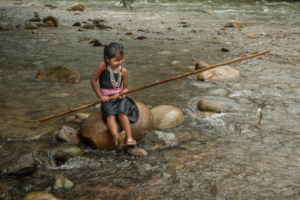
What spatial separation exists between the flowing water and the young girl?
35cm

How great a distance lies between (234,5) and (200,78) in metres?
18.2

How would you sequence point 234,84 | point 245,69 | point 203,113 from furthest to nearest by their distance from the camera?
point 245,69 → point 234,84 → point 203,113

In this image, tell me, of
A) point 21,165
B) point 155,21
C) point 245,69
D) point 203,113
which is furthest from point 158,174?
point 155,21

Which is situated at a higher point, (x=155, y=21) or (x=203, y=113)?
(x=155, y=21)

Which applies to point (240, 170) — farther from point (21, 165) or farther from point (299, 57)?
point (299, 57)

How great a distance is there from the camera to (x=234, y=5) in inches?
886

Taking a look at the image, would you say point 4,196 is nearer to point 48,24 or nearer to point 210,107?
point 210,107

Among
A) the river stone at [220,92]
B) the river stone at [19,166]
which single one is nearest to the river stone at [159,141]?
the river stone at [19,166]

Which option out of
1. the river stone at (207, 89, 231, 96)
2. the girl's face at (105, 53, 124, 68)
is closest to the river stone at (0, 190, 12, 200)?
the girl's face at (105, 53, 124, 68)

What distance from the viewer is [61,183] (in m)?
2.93

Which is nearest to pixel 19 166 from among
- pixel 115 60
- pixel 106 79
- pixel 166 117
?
pixel 106 79

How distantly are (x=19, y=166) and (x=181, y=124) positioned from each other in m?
2.33

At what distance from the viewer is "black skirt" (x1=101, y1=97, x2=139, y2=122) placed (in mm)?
3764

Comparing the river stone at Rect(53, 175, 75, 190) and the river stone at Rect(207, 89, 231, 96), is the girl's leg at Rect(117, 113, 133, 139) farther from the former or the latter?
the river stone at Rect(207, 89, 231, 96)
